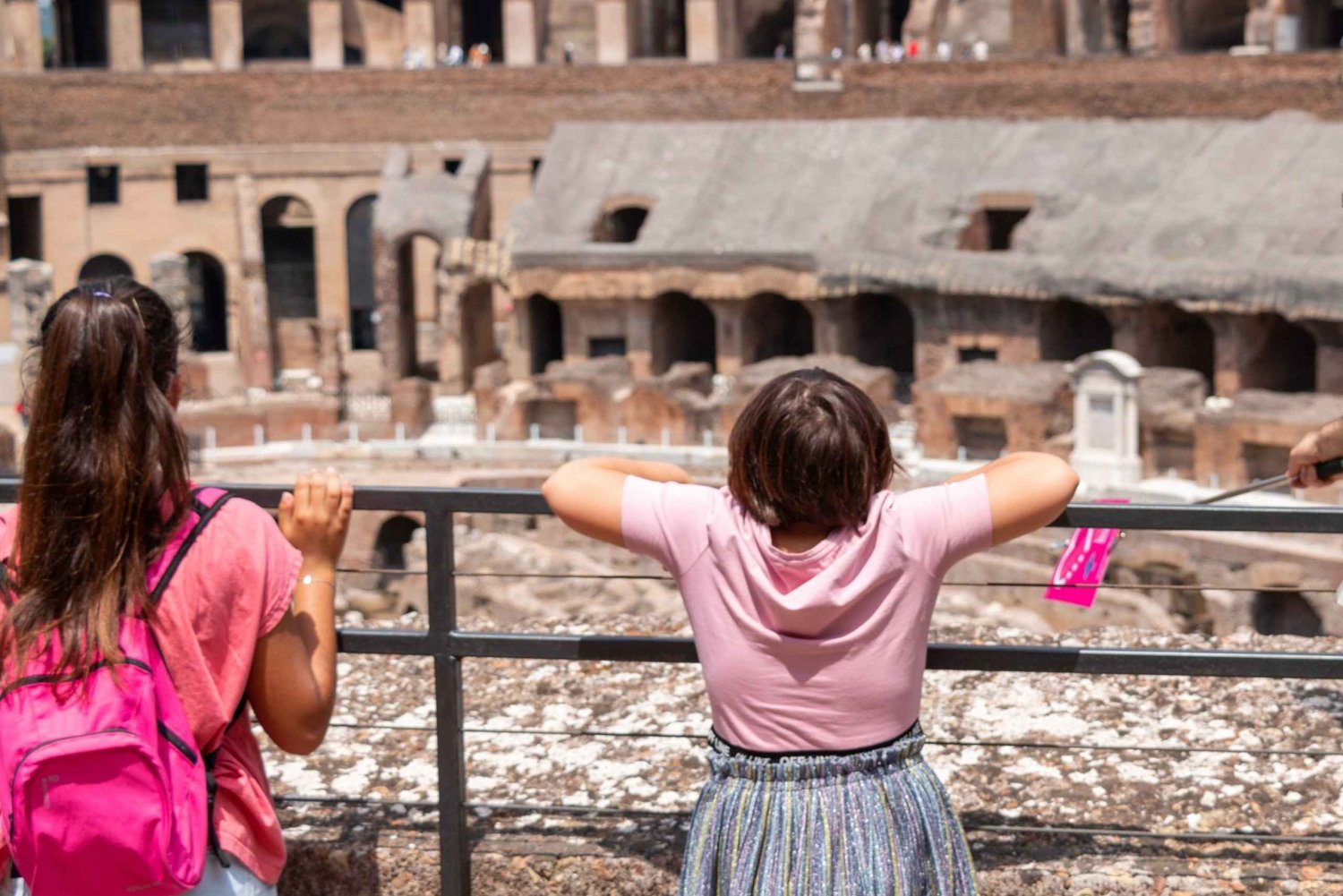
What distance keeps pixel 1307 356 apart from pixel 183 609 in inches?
1049

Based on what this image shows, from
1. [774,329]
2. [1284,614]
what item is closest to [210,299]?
[774,329]

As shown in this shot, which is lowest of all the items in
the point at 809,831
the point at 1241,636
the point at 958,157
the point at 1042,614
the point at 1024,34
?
the point at 1042,614

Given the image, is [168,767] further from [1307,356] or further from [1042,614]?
[1307,356]

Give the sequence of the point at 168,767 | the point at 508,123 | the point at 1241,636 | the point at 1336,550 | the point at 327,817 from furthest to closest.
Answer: the point at 508,123 < the point at 1336,550 < the point at 1241,636 < the point at 327,817 < the point at 168,767

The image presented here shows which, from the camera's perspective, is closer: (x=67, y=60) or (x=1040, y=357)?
(x=1040, y=357)

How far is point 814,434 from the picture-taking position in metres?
3.38

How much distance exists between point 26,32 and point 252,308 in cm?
918

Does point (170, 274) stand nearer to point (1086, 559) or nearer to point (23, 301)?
point (23, 301)

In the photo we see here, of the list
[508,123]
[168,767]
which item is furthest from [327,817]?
[508,123]

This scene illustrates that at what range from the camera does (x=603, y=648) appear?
173 inches

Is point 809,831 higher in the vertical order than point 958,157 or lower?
lower

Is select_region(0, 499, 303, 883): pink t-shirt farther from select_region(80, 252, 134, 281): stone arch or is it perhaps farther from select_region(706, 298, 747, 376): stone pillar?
select_region(80, 252, 134, 281): stone arch

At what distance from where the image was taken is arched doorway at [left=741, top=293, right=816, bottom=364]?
31.7 metres

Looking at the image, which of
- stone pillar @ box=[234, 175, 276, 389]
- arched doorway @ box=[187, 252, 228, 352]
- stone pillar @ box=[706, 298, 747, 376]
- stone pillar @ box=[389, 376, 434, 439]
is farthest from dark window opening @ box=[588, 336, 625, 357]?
arched doorway @ box=[187, 252, 228, 352]
